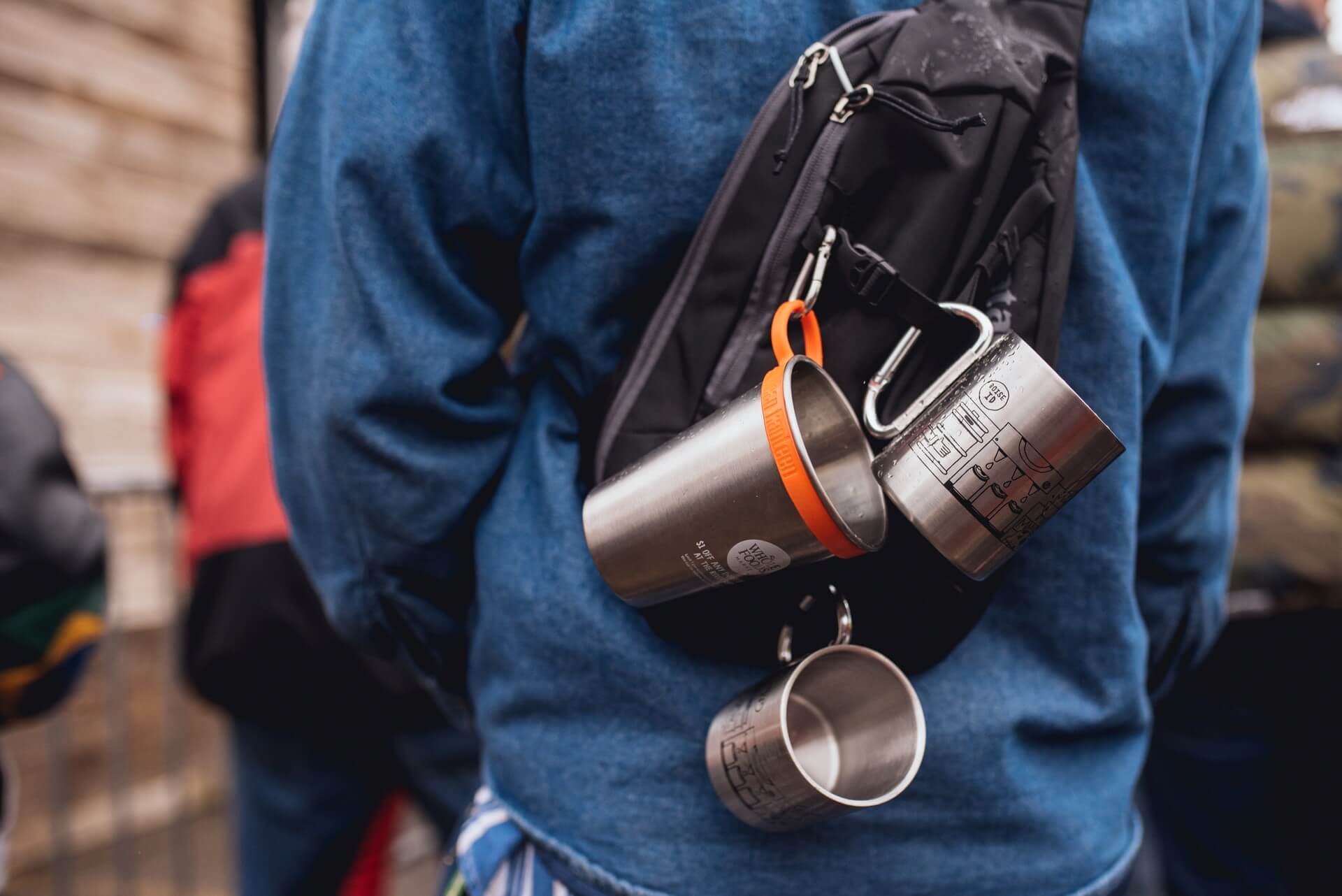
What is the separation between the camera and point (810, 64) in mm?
887

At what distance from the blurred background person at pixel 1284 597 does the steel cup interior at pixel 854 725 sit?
4.56ft

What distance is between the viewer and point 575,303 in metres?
1.01

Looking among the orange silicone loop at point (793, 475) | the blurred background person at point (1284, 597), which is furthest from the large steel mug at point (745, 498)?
the blurred background person at point (1284, 597)

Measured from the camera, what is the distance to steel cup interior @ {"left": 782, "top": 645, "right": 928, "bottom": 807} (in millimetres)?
874

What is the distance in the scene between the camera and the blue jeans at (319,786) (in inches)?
78.5

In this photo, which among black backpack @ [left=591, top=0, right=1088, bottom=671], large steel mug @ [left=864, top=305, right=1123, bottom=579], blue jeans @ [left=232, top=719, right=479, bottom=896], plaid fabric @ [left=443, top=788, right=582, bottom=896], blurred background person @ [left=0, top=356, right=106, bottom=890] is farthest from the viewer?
blue jeans @ [left=232, top=719, right=479, bottom=896]

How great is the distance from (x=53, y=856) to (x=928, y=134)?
371cm

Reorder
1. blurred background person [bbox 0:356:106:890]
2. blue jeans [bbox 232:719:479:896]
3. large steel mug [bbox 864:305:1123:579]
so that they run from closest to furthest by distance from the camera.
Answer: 1. large steel mug [bbox 864:305:1123:579]
2. blurred background person [bbox 0:356:106:890]
3. blue jeans [bbox 232:719:479:896]

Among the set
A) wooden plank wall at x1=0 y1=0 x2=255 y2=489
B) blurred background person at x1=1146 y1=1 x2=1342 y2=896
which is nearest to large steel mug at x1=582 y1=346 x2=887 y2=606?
blurred background person at x1=1146 y1=1 x2=1342 y2=896

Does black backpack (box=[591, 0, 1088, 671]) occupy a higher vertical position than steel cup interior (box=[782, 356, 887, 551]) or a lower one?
higher

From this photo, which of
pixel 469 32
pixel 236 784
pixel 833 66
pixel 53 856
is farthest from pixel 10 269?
pixel 833 66

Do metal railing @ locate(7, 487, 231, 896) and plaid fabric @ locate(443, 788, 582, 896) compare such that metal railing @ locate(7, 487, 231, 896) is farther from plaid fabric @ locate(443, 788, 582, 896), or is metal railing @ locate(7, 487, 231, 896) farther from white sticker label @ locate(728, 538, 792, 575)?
white sticker label @ locate(728, 538, 792, 575)

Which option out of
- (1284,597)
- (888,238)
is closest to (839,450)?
(888,238)

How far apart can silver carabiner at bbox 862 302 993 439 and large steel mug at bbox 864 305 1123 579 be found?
0.06 feet
